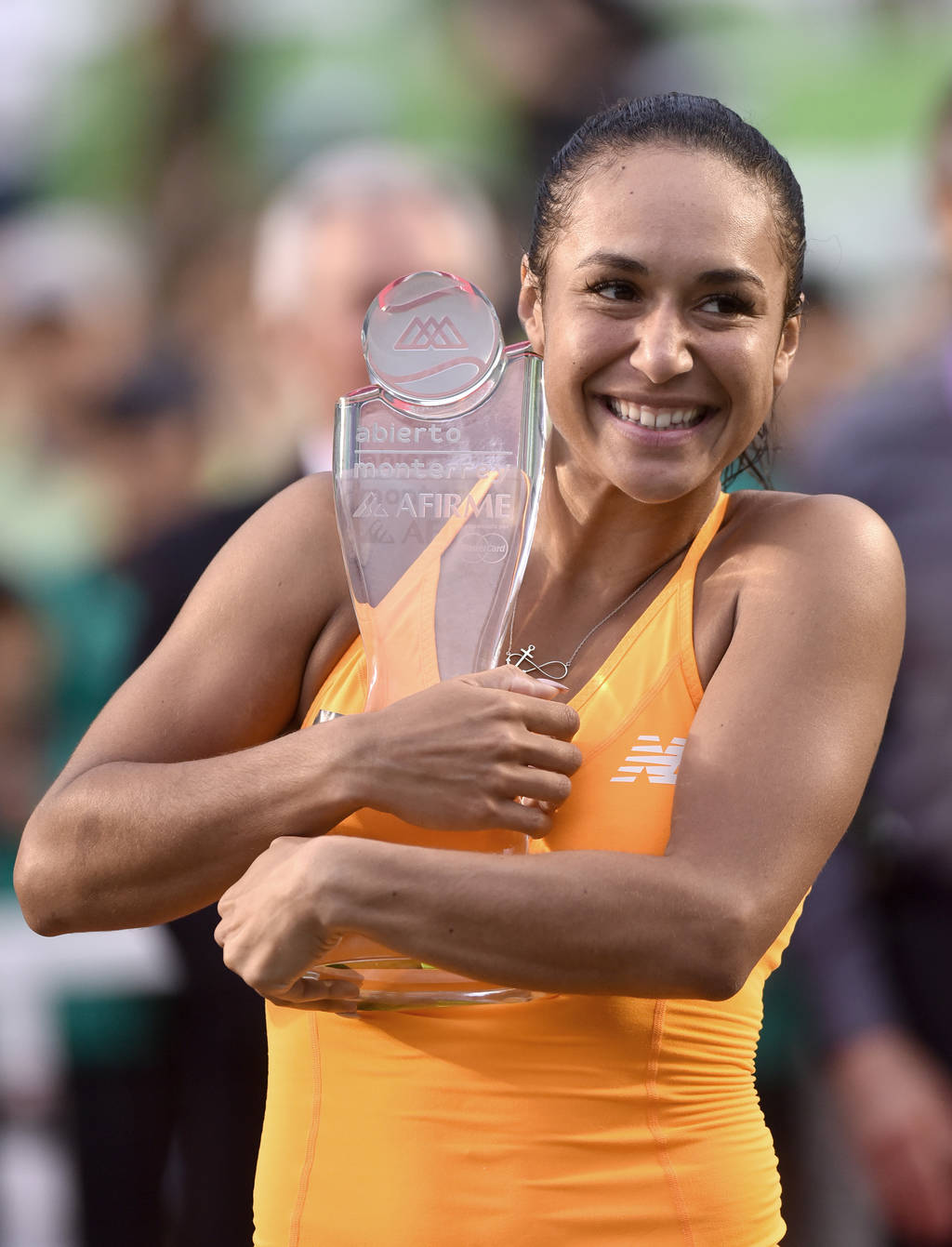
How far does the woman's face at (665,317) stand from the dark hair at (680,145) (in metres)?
0.02

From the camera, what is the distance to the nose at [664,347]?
5.27ft

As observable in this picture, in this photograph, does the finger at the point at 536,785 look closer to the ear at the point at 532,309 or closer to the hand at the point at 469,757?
the hand at the point at 469,757

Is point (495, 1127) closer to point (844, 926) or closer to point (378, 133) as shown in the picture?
point (844, 926)

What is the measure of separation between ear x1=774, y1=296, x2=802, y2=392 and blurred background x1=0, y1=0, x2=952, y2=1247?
4.71ft

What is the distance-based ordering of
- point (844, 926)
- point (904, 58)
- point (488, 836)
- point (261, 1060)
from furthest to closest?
point (904, 58), point (261, 1060), point (844, 926), point (488, 836)

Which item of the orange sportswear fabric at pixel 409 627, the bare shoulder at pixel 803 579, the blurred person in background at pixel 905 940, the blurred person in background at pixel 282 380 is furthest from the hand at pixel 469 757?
the blurred person in background at pixel 282 380

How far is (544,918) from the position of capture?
1.44 meters

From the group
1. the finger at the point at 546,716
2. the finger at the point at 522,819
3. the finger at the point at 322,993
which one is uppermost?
the finger at the point at 546,716

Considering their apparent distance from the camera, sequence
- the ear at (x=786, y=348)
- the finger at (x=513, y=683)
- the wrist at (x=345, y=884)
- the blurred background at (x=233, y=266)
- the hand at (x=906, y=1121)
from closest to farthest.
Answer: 1. the wrist at (x=345, y=884)
2. the finger at (x=513, y=683)
3. the ear at (x=786, y=348)
4. the hand at (x=906, y=1121)
5. the blurred background at (x=233, y=266)

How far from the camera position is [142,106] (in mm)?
3865

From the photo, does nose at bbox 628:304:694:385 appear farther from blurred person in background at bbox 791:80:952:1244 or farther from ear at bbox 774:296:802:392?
blurred person in background at bbox 791:80:952:1244

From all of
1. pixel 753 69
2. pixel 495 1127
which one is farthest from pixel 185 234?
pixel 495 1127

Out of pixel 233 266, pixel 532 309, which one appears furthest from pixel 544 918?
pixel 233 266

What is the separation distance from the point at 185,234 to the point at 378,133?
0.49 m
